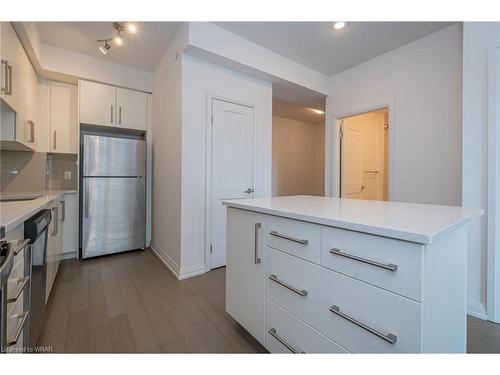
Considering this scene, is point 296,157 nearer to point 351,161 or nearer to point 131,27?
point 351,161

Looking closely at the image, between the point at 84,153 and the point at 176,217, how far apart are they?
1.43 meters

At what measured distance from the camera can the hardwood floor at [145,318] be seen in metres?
1.43

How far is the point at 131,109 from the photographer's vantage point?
10.6 feet

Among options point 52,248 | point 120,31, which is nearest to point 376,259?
point 52,248

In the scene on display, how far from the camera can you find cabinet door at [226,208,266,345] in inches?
51.6

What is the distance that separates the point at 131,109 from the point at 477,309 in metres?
4.24

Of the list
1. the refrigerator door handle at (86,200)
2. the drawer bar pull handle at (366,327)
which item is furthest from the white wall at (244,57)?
the drawer bar pull handle at (366,327)

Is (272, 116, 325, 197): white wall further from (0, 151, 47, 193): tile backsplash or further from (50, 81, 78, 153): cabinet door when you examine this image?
(0, 151, 47, 193): tile backsplash

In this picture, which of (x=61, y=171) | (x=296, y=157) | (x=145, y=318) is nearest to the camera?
(x=145, y=318)

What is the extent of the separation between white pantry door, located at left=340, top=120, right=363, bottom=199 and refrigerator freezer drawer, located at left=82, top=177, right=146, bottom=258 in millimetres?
2967

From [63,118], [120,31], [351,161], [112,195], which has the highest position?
[120,31]

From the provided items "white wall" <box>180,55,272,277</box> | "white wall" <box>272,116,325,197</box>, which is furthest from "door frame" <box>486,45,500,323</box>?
"white wall" <box>272,116,325,197</box>
